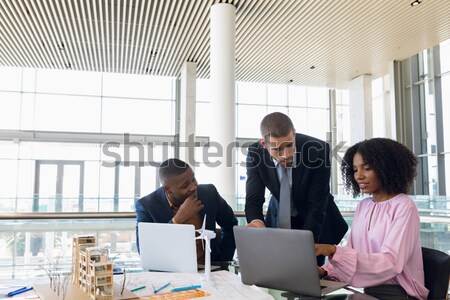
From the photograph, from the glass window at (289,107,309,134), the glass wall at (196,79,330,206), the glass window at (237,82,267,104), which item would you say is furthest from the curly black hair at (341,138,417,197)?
the glass window at (289,107,309,134)

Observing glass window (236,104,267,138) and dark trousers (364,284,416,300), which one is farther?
glass window (236,104,267,138)

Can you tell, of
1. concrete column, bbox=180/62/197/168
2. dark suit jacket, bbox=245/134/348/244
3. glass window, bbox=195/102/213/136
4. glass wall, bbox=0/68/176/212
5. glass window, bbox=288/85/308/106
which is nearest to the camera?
dark suit jacket, bbox=245/134/348/244

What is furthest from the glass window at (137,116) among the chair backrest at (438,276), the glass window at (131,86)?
the chair backrest at (438,276)

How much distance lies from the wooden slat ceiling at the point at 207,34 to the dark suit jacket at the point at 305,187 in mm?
5241

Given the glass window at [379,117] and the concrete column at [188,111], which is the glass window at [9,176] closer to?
the concrete column at [188,111]

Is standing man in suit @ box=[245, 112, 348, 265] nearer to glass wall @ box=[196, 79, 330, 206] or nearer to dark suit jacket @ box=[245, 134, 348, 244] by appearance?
dark suit jacket @ box=[245, 134, 348, 244]

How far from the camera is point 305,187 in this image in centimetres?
227

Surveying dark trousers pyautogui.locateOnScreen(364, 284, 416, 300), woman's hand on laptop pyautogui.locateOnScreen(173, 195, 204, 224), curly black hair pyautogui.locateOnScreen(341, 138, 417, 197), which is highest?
curly black hair pyautogui.locateOnScreen(341, 138, 417, 197)

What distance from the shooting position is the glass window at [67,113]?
12.2m

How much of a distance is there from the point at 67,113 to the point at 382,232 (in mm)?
11796

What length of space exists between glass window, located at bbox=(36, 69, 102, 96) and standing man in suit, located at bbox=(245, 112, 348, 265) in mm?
11036

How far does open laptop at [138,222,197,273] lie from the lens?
1.89 m

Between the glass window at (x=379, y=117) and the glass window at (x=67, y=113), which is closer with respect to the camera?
the glass window at (x=67, y=113)

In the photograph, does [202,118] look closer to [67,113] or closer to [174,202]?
[67,113]
